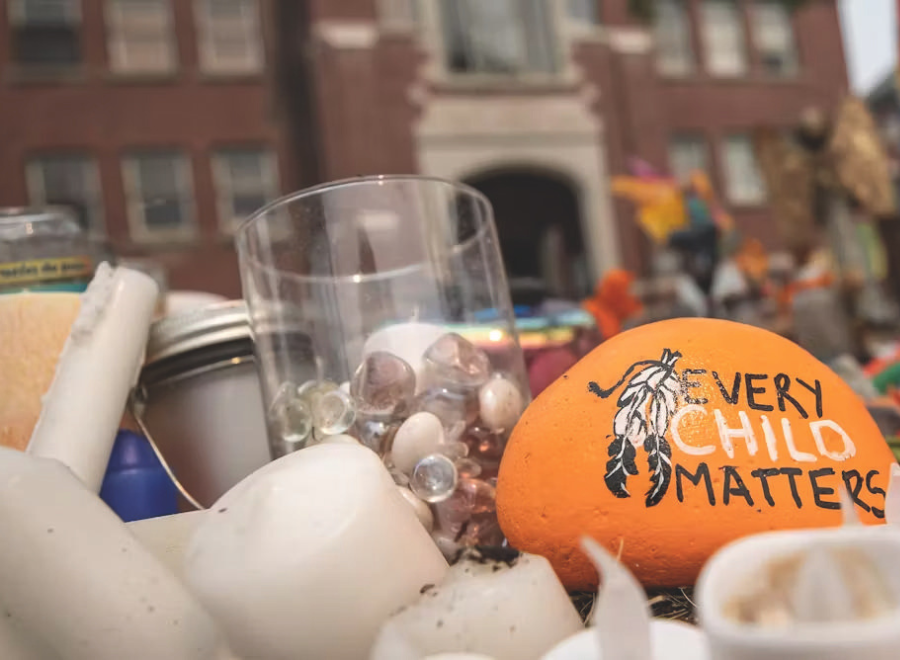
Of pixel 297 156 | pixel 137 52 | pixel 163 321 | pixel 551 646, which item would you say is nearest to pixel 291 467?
pixel 551 646

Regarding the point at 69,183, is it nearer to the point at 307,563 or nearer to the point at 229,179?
the point at 229,179

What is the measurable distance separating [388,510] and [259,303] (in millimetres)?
560

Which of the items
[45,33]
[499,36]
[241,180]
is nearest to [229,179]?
[241,180]

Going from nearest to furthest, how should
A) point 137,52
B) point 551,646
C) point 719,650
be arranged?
point 719,650 → point 551,646 → point 137,52

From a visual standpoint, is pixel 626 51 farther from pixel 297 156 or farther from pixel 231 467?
pixel 231 467

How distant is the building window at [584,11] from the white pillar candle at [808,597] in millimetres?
9490

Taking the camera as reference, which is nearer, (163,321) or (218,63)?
(163,321)

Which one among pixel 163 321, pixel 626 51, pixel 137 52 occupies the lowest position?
pixel 163 321

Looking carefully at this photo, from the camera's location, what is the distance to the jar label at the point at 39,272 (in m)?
1.15

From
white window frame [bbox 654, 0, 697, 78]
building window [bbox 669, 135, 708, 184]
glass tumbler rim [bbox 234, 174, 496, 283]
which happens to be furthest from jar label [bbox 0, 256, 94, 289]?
white window frame [bbox 654, 0, 697, 78]

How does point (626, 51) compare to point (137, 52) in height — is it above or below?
below

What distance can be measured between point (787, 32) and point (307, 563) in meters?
11.8

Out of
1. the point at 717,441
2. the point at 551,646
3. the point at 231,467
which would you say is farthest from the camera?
the point at 231,467

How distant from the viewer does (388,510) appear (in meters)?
0.64
